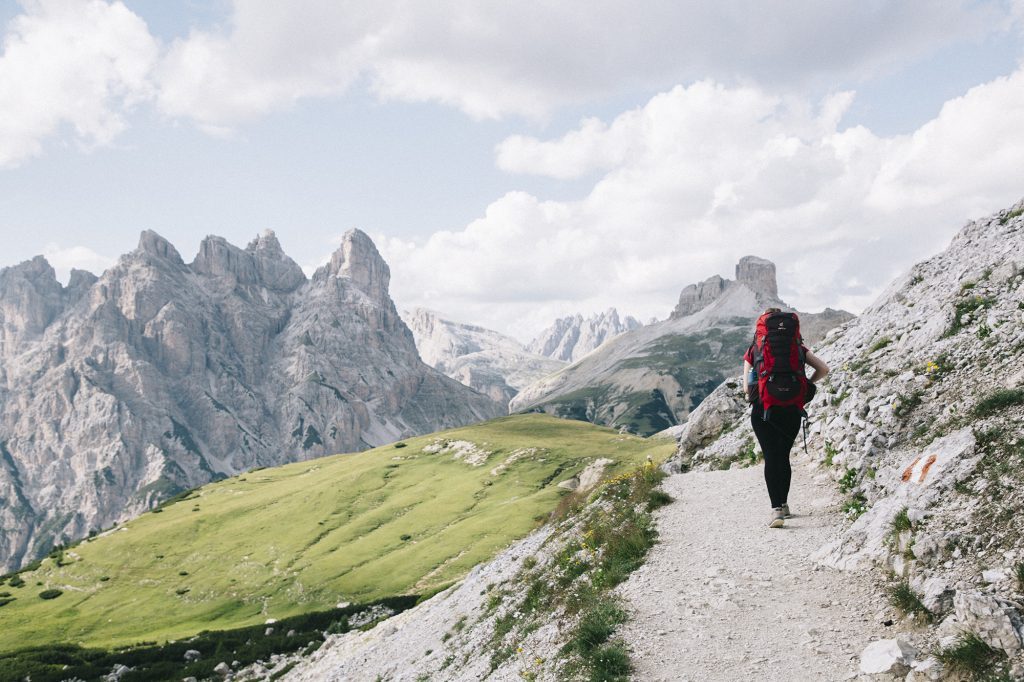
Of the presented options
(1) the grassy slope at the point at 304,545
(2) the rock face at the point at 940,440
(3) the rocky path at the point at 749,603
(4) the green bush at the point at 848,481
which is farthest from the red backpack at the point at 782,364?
(1) the grassy slope at the point at 304,545

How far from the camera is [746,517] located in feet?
58.2

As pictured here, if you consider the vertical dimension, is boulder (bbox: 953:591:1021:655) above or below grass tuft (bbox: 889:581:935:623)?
above

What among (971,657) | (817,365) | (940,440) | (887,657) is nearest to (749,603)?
(887,657)

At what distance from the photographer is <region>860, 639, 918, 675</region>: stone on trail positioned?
30.1 ft

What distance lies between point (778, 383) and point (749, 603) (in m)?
5.51

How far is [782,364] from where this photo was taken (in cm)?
1552

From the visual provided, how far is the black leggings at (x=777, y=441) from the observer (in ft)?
51.1

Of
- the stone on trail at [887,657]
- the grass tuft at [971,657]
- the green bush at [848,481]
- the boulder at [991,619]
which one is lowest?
the stone on trail at [887,657]

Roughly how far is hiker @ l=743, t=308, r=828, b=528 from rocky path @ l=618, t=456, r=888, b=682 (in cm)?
146

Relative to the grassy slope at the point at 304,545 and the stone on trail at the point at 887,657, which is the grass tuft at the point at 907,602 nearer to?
the stone on trail at the point at 887,657

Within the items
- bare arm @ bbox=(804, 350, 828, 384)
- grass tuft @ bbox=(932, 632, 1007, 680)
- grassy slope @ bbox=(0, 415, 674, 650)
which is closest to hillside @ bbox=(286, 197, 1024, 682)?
grass tuft @ bbox=(932, 632, 1007, 680)

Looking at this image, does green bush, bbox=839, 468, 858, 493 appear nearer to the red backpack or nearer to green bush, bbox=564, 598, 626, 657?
the red backpack

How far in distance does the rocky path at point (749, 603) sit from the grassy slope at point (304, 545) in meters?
61.6

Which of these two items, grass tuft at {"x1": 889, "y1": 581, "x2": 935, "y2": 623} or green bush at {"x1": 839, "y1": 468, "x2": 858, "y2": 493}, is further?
green bush at {"x1": 839, "y1": 468, "x2": 858, "y2": 493}
